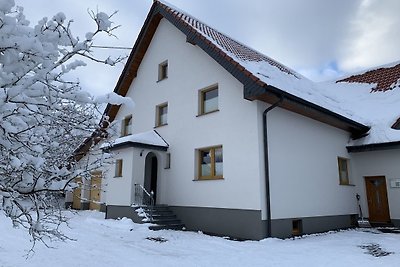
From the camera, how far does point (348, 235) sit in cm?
1070

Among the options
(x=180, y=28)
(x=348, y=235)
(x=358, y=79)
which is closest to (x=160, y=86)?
(x=180, y=28)

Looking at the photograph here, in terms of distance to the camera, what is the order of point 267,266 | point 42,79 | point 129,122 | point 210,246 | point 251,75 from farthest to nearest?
1. point 129,122
2. point 251,75
3. point 210,246
4. point 267,266
5. point 42,79

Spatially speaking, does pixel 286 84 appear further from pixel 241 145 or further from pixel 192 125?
pixel 192 125

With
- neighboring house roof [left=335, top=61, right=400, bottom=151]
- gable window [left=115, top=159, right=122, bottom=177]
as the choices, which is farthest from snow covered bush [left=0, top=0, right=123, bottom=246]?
neighboring house roof [left=335, top=61, right=400, bottom=151]

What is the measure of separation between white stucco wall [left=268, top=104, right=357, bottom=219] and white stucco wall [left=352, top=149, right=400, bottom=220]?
22.0 inches

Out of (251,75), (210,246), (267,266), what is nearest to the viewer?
(267,266)

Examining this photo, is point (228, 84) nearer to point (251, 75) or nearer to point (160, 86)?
point (251, 75)

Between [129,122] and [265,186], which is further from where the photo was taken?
[129,122]

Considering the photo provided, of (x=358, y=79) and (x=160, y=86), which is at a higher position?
(x=358, y=79)

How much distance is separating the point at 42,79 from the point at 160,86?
37.9 ft

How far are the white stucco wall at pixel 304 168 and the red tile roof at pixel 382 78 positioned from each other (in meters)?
4.60

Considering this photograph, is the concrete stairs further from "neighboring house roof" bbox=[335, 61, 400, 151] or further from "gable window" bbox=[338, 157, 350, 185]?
"neighboring house roof" bbox=[335, 61, 400, 151]

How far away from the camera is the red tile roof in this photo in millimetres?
15773

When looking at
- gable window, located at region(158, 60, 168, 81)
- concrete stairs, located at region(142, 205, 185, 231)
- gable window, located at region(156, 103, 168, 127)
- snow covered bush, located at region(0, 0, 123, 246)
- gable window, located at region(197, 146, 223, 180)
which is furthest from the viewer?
gable window, located at region(158, 60, 168, 81)
